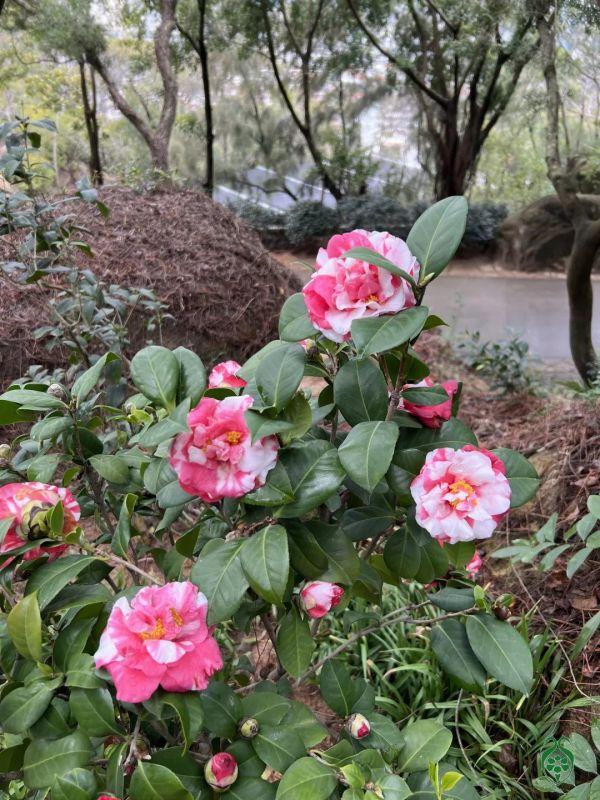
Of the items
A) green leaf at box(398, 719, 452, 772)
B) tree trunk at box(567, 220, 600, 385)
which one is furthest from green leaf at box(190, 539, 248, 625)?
tree trunk at box(567, 220, 600, 385)

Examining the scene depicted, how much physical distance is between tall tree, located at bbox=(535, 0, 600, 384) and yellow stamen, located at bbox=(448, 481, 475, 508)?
111 inches

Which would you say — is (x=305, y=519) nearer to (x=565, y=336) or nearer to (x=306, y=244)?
(x=565, y=336)

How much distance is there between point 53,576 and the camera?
2.22ft

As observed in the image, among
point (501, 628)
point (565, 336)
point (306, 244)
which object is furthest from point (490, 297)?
point (501, 628)

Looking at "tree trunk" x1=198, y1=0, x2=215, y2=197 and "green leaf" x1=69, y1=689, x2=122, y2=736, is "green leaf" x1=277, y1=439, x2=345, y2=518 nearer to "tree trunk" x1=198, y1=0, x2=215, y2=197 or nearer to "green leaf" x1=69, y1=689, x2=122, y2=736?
"green leaf" x1=69, y1=689, x2=122, y2=736

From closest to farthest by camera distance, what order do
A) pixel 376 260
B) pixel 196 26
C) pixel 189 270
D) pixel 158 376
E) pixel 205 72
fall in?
pixel 376 260 → pixel 158 376 → pixel 189 270 → pixel 196 26 → pixel 205 72

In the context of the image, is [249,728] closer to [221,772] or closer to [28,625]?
[221,772]

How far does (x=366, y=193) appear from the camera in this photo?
9.81 m

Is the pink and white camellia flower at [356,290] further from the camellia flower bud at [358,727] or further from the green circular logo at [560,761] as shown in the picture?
the green circular logo at [560,761]

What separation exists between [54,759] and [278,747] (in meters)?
0.24

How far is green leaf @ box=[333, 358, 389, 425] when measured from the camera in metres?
0.66

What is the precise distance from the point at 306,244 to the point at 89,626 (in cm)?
908

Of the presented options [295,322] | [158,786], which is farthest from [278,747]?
[295,322]

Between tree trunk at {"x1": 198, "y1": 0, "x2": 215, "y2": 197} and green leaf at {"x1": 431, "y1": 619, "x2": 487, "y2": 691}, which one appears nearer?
green leaf at {"x1": 431, "y1": 619, "x2": 487, "y2": 691}
